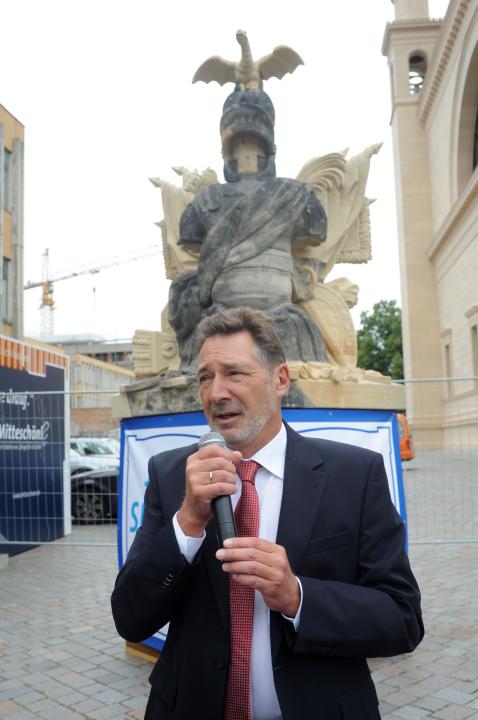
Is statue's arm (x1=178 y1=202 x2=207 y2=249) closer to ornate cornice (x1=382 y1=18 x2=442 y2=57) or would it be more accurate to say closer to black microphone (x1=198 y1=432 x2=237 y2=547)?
black microphone (x1=198 y1=432 x2=237 y2=547)

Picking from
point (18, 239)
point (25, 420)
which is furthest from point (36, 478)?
point (18, 239)

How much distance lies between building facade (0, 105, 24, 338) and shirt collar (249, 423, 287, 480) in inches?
858

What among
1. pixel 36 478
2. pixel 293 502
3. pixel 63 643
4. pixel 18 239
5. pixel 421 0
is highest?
pixel 421 0

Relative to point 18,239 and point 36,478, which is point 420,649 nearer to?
point 36,478

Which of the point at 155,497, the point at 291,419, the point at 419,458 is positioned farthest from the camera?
the point at 419,458

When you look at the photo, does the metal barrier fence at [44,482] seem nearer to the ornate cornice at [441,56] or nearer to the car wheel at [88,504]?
the car wheel at [88,504]

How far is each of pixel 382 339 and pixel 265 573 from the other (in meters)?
49.1

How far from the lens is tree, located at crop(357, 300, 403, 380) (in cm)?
4800

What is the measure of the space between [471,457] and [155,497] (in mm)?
7596

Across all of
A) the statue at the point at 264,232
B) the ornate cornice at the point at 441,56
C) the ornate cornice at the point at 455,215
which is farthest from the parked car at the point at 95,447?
the ornate cornice at the point at 441,56

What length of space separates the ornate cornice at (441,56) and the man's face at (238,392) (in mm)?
29322

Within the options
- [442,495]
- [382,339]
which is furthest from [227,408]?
[382,339]

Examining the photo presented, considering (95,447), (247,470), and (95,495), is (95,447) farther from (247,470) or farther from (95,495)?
(247,470)

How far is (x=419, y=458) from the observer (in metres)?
9.86
